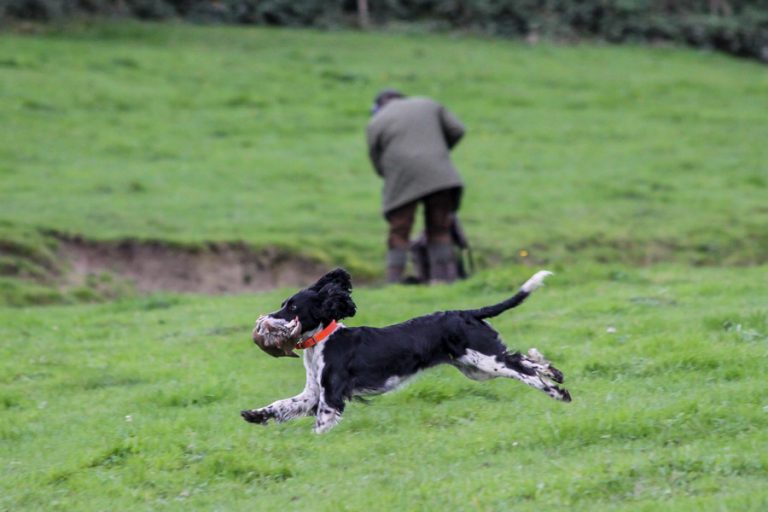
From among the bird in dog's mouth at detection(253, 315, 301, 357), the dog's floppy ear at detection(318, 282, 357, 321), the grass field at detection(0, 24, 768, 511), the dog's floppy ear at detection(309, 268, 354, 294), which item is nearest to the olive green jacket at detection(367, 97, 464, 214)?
the grass field at detection(0, 24, 768, 511)

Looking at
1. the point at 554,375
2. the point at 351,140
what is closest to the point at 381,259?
the point at 351,140

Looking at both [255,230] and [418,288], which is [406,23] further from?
[418,288]

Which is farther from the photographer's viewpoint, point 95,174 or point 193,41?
point 193,41

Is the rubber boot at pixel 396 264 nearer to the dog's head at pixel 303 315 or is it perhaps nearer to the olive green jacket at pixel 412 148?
the olive green jacket at pixel 412 148

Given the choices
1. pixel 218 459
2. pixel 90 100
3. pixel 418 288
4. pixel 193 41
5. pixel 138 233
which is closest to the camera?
pixel 218 459

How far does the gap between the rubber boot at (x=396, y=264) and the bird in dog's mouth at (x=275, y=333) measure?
7618mm

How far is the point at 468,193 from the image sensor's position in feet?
66.4

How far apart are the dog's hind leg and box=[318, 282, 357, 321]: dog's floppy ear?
87 cm

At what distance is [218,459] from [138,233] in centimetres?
1034

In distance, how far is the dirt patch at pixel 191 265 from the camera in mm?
15875

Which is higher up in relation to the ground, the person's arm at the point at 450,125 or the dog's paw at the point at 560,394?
the person's arm at the point at 450,125

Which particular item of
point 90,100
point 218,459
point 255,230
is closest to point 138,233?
point 255,230

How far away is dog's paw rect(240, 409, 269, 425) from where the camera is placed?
7.37 metres

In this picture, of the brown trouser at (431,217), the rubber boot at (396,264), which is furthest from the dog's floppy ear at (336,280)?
the rubber boot at (396,264)
